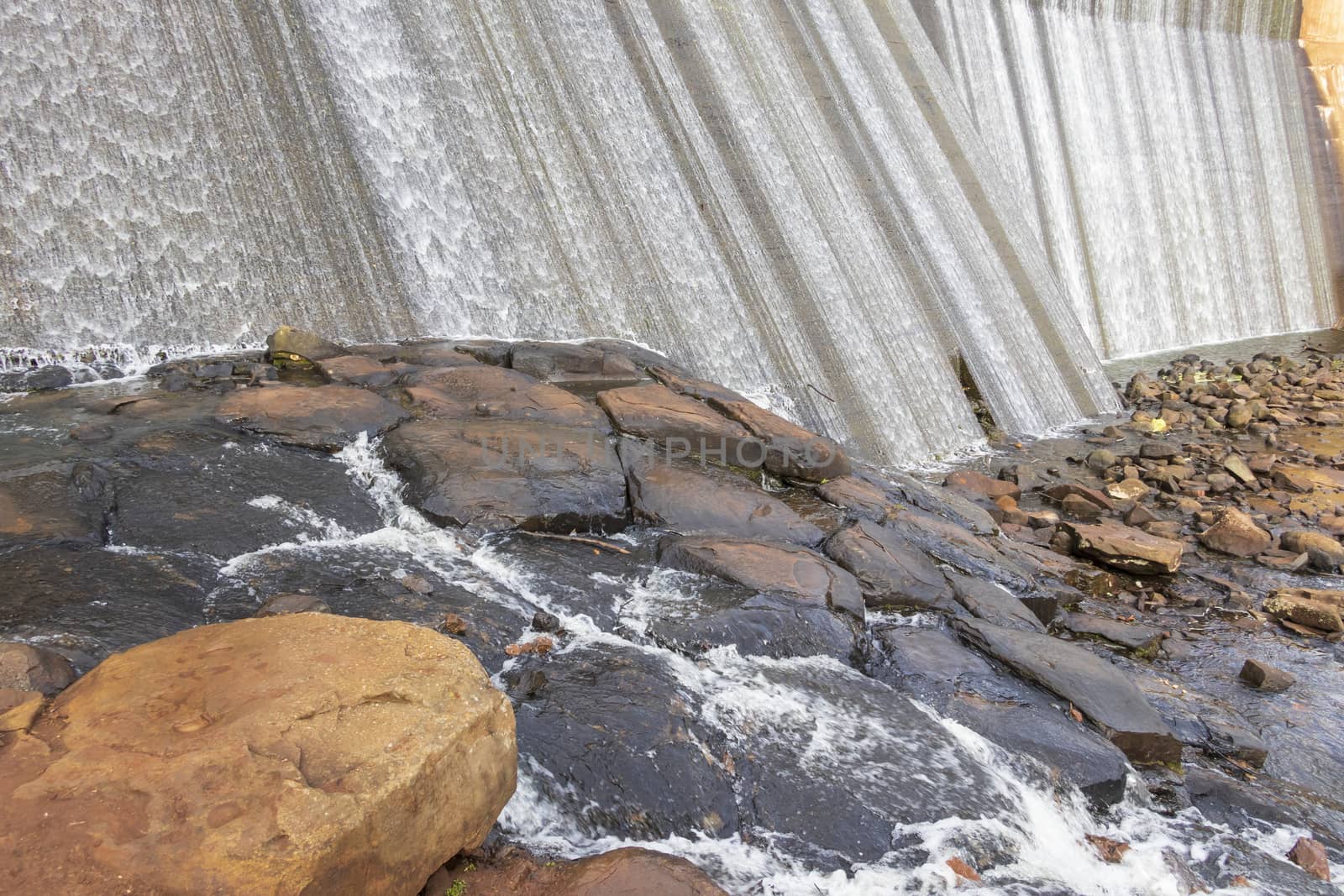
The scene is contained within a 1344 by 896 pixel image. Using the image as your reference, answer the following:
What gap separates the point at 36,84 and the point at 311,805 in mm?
6294

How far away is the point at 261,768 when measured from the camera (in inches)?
80.6

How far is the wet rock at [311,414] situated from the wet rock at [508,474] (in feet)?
0.70

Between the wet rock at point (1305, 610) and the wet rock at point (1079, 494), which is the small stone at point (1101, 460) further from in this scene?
the wet rock at point (1305, 610)

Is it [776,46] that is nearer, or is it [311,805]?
[311,805]

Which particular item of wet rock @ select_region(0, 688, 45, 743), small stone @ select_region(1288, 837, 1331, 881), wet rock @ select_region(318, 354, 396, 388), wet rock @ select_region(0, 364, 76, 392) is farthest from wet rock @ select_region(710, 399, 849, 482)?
wet rock @ select_region(0, 688, 45, 743)

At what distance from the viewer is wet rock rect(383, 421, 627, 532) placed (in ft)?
14.7

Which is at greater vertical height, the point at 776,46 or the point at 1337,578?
the point at 776,46

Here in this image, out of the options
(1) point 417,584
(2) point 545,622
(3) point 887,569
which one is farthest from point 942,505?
(1) point 417,584

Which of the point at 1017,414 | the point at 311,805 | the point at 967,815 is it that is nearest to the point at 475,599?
the point at 311,805

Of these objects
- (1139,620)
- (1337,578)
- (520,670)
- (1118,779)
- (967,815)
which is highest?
(520,670)

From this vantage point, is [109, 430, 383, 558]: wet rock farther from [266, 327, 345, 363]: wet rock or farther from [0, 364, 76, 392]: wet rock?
[0, 364, 76, 392]: wet rock

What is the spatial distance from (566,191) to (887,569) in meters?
4.91

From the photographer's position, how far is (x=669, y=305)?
27.5 ft

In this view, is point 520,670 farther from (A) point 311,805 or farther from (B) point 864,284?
(B) point 864,284
